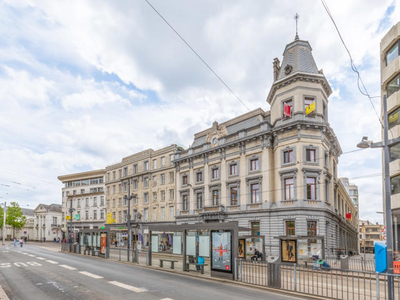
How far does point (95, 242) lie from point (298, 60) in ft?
86.5

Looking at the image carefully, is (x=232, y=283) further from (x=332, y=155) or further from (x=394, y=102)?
(x=332, y=155)

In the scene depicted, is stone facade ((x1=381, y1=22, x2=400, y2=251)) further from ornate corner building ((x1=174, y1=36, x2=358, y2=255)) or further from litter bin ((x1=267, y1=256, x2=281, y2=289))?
litter bin ((x1=267, y1=256, x2=281, y2=289))

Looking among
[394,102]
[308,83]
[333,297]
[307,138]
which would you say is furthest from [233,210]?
[333,297]

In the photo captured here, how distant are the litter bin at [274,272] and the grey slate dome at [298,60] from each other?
23799 millimetres

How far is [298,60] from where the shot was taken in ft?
113

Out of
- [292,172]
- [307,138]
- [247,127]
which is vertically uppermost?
[247,127]

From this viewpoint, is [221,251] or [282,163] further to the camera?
[282,163]

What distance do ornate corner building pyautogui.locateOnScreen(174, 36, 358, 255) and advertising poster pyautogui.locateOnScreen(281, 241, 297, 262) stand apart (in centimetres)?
420

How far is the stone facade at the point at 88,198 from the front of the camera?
6894 centimetres

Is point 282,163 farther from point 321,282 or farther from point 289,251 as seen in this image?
point 321,282

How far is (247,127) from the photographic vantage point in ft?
130

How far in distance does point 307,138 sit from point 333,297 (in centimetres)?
2203

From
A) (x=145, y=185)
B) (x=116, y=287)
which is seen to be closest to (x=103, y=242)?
(x=116, y=287)

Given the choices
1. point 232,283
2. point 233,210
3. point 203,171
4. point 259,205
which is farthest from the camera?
point 203,171
